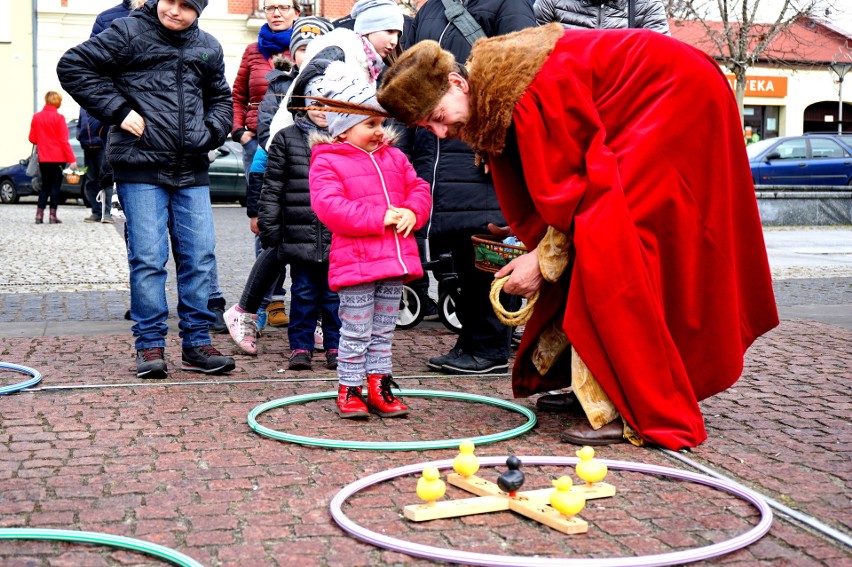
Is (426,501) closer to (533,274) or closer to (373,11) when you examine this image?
(533,274)

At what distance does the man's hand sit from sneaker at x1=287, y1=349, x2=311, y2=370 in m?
1.97

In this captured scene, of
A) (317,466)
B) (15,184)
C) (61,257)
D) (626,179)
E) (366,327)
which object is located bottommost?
(15,184)

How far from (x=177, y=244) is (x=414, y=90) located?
2.38 m

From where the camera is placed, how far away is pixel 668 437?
15.6 feet

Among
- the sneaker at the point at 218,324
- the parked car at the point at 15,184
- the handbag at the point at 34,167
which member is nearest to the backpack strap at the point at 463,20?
the sneaker at the point at 218,324

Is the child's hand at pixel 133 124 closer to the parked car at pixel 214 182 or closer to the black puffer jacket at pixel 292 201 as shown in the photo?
the black puffer jacket at pixel 292 201

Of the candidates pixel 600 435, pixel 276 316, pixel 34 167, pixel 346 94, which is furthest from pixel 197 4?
pixel 34 167

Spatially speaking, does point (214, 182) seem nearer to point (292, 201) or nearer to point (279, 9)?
point (279, 9)

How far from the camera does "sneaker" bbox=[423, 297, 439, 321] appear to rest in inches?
341

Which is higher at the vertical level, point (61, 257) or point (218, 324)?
point (218, 324)

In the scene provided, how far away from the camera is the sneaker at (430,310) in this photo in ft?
28.5

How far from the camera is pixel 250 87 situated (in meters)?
9.14

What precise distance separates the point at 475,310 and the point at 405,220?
1.36 meters

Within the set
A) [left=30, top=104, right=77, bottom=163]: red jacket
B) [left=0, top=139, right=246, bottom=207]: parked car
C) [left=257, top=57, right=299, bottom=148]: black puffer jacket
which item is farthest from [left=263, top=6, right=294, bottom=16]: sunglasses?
[left=0, top=139, right=246, bottom=207]: parked car
